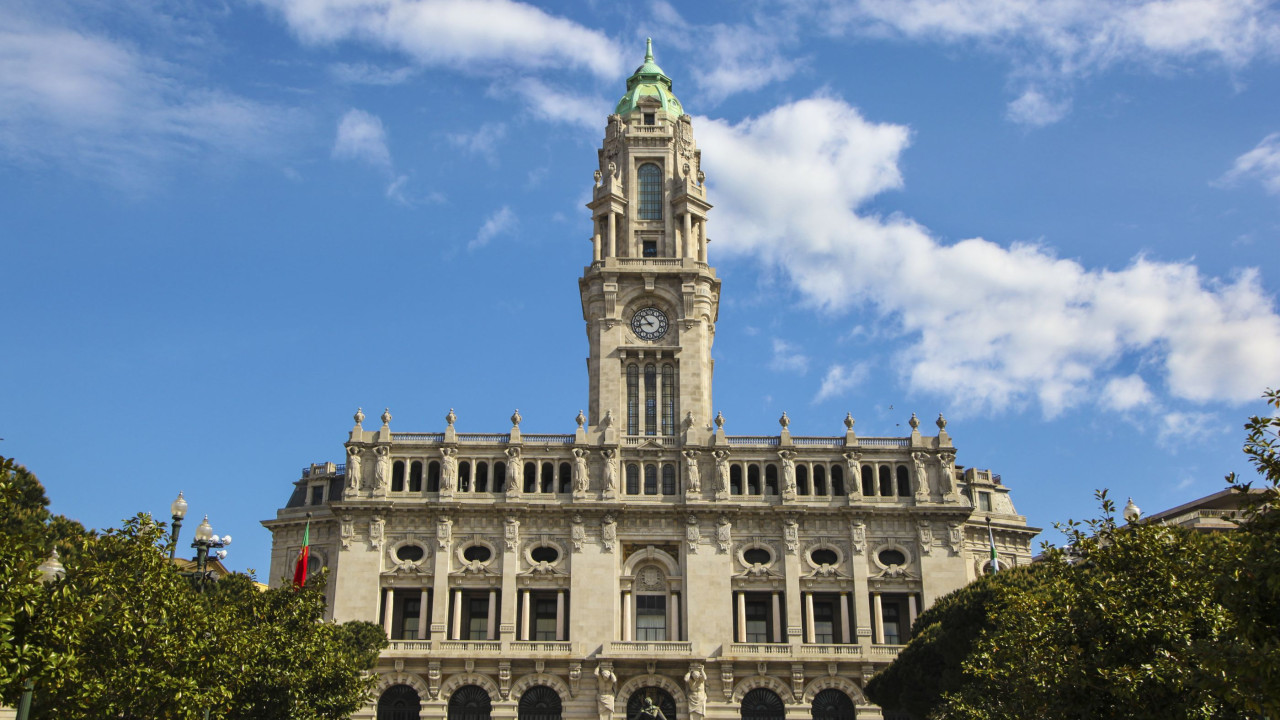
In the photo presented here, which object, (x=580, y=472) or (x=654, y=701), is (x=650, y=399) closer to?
(x=580, y=472)

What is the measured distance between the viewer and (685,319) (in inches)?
3438

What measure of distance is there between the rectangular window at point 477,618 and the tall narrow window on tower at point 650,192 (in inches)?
1344

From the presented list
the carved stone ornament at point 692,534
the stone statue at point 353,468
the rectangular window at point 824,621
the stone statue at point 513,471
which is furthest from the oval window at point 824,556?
the stone statue at point 353,468

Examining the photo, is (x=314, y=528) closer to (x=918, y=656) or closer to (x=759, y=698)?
(x=759, y=698)

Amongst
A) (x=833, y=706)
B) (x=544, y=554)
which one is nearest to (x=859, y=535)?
(x=833, y=706)

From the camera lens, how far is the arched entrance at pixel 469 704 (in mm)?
73188

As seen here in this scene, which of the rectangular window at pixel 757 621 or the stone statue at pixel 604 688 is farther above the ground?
the rectangular window at pixel 757 621

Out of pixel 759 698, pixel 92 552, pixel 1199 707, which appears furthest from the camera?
pixel 759 698

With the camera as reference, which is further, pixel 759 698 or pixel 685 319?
pixel 685 319

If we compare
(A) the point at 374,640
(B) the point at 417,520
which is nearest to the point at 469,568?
(B) the point at 417,520

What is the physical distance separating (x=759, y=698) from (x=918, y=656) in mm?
16686

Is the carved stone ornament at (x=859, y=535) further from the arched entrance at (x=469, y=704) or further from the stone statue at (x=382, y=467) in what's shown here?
the stone statue at (x=382, y=467)

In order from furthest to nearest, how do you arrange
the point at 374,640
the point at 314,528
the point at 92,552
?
the point at 314,528 < the point at 374,640 < the point at 92,552

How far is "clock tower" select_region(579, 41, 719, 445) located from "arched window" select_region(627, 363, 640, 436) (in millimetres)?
77
